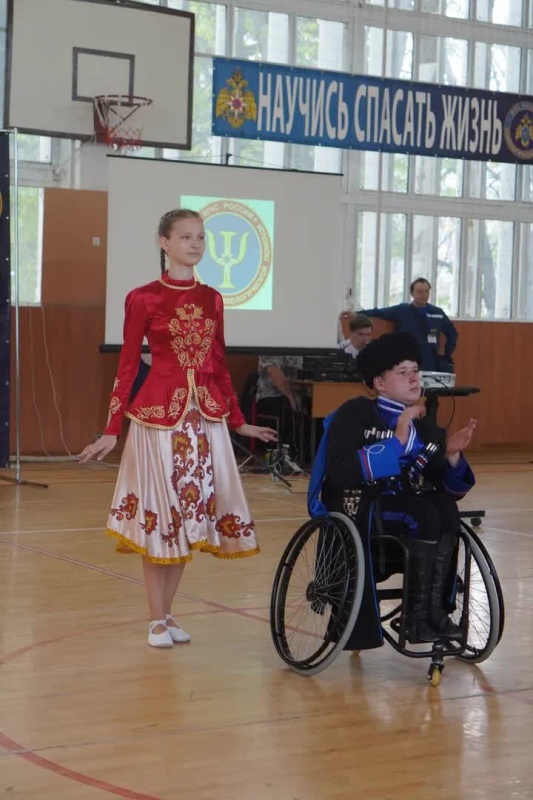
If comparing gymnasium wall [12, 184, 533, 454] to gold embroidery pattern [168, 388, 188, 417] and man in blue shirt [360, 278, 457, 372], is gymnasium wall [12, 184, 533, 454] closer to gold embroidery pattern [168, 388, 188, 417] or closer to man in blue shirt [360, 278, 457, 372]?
man in blue shirt [360, 278, 457, 372]

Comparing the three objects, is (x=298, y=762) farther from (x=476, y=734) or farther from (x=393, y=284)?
(x=393, y=284)

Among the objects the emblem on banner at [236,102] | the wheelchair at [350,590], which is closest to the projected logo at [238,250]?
the emblem on banner at [236,102]

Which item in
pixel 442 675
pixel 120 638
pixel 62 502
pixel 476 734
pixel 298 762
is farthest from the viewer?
pixel 62 502

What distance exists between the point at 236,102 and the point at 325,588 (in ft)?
22.2

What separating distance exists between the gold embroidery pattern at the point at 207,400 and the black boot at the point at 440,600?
0.81m

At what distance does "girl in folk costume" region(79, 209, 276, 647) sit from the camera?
3637mm

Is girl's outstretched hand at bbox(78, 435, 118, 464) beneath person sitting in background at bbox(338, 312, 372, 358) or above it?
beneath

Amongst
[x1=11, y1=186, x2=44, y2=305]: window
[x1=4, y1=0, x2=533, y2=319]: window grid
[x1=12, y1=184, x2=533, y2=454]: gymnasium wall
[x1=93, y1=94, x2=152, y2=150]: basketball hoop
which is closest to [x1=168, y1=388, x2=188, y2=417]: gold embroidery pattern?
[x1=12, y1=184, x2=533, y2=454]: gymnasium wall

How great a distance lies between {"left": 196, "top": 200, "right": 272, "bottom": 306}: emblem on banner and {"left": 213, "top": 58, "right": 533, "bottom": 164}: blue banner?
3.09ft

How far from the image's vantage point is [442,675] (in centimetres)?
352

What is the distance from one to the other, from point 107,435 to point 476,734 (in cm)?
138

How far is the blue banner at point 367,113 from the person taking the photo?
375 inches

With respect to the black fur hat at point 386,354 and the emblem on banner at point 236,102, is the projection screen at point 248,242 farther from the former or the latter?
the black fur hat at point 386,354

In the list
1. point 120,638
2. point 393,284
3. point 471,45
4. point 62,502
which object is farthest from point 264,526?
point 471,45
